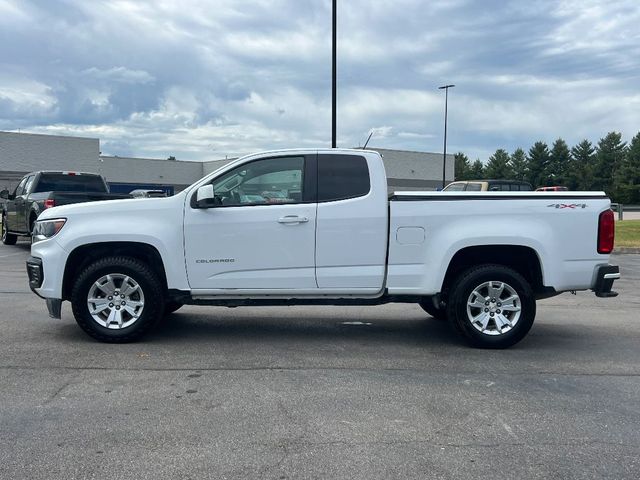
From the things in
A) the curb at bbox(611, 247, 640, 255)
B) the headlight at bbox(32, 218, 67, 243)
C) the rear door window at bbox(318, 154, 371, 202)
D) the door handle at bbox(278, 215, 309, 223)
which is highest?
the rear door window at bbox(318, 154, 371, 202)

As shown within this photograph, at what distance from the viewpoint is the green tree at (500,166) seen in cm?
8981

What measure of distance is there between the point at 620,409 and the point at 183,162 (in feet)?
224

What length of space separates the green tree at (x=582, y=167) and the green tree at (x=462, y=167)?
19.9 m

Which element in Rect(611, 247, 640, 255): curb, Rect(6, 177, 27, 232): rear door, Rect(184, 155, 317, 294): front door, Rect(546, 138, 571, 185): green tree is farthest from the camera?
Rect(546, 138, 571, 185): green tree

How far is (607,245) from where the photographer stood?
6.18 metres

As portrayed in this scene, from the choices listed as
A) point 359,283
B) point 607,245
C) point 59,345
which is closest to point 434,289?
point 359,283

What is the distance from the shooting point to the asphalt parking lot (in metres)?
3.63

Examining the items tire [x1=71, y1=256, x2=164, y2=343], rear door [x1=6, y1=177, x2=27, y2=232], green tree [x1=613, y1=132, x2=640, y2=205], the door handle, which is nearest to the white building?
green tree [x1=613, y1=132, x2=640, y2=205]

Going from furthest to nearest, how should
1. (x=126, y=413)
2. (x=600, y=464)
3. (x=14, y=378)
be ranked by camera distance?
(x=14, y=378), (x=126, y=413), (x=600, y=464)

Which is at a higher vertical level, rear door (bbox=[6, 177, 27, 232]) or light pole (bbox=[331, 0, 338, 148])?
light pole (bbox=[331, 0, 338, 148])

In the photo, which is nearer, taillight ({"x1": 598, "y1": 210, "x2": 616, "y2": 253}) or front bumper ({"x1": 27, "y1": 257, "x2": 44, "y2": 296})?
taillight ({"x1": 598, "y1": 210, "x2": 616, "y2": 253})

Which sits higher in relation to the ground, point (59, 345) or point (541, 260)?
point (541, 260)

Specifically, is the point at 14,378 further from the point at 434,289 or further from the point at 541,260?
the point at 541,260

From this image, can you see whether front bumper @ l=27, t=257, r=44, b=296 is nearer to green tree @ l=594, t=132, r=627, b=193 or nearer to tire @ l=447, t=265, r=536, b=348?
tire @ l=447, t=265, r=536, b=348
